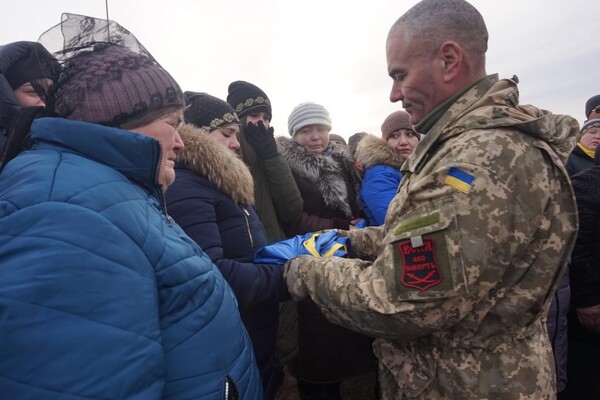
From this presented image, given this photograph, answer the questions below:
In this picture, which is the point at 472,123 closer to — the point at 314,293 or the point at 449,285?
the point at 449,285

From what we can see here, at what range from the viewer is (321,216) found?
10.4ft

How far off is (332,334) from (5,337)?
229cm

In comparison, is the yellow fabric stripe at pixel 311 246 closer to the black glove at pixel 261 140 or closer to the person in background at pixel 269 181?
the person in background at pixel 269 181

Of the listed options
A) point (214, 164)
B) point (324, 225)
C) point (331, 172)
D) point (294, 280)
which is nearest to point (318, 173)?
point (331, 172)

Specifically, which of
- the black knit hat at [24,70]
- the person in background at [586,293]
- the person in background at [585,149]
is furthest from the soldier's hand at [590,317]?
the black knit hat at [24,70]

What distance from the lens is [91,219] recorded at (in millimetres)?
914

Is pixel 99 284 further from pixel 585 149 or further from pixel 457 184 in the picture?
pixel 585 149

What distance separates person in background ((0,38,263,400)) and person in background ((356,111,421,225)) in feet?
6.34

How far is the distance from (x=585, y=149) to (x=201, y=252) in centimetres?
463

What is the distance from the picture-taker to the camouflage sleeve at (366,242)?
214 cm

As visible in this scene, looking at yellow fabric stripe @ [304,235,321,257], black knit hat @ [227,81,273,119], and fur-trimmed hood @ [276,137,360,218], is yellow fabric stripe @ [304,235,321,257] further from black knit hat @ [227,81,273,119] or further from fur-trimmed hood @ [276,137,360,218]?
black knit hat @ [227,81,273,119]

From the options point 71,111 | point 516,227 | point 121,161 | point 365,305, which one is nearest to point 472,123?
point 516,227

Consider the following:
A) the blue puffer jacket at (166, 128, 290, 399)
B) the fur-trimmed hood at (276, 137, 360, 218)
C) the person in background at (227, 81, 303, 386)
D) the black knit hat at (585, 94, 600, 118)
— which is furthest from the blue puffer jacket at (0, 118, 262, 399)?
the black knit hat at (585, 94, 600, 118)

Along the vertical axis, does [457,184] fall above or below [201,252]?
above
